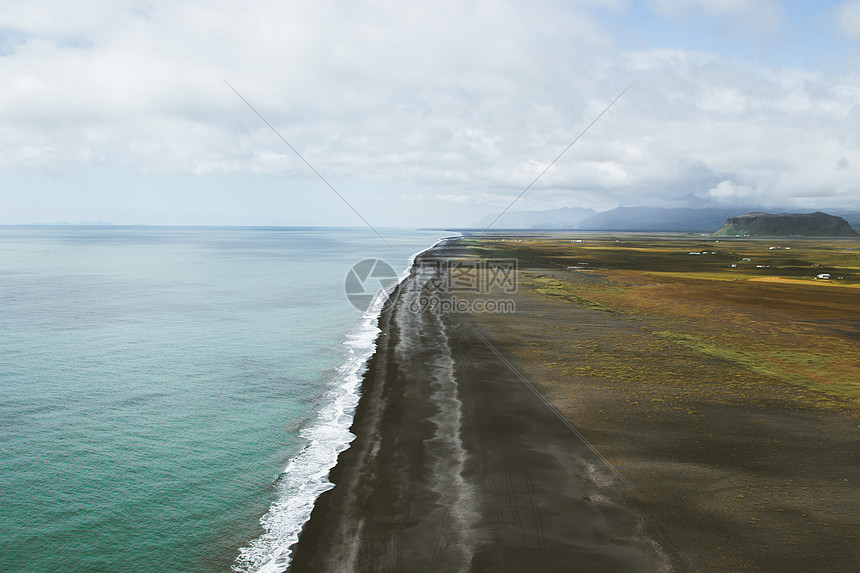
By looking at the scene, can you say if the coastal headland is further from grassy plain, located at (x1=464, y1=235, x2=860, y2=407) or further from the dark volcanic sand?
grassy plain, located at (x1=464, y1=235, x2=860, y2=407)

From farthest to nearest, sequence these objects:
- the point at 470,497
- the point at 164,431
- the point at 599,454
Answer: the point at 164,431 → the point at 599,454 → the point at 470,497

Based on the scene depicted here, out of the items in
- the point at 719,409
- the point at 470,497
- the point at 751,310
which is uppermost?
the point at 751,310

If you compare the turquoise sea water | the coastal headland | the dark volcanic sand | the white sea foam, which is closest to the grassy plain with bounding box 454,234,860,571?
the coastal headland

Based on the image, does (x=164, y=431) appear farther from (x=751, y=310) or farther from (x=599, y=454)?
(x=751, y=310)

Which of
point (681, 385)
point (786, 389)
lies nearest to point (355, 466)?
point (681, 385)

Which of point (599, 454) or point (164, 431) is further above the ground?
point (164, 431)

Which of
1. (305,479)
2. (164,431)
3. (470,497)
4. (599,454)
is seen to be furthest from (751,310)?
(164,431)

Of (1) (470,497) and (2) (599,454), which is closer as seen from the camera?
(1) (470,497)

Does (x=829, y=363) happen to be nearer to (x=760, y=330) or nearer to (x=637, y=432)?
(x=760, y=330)
